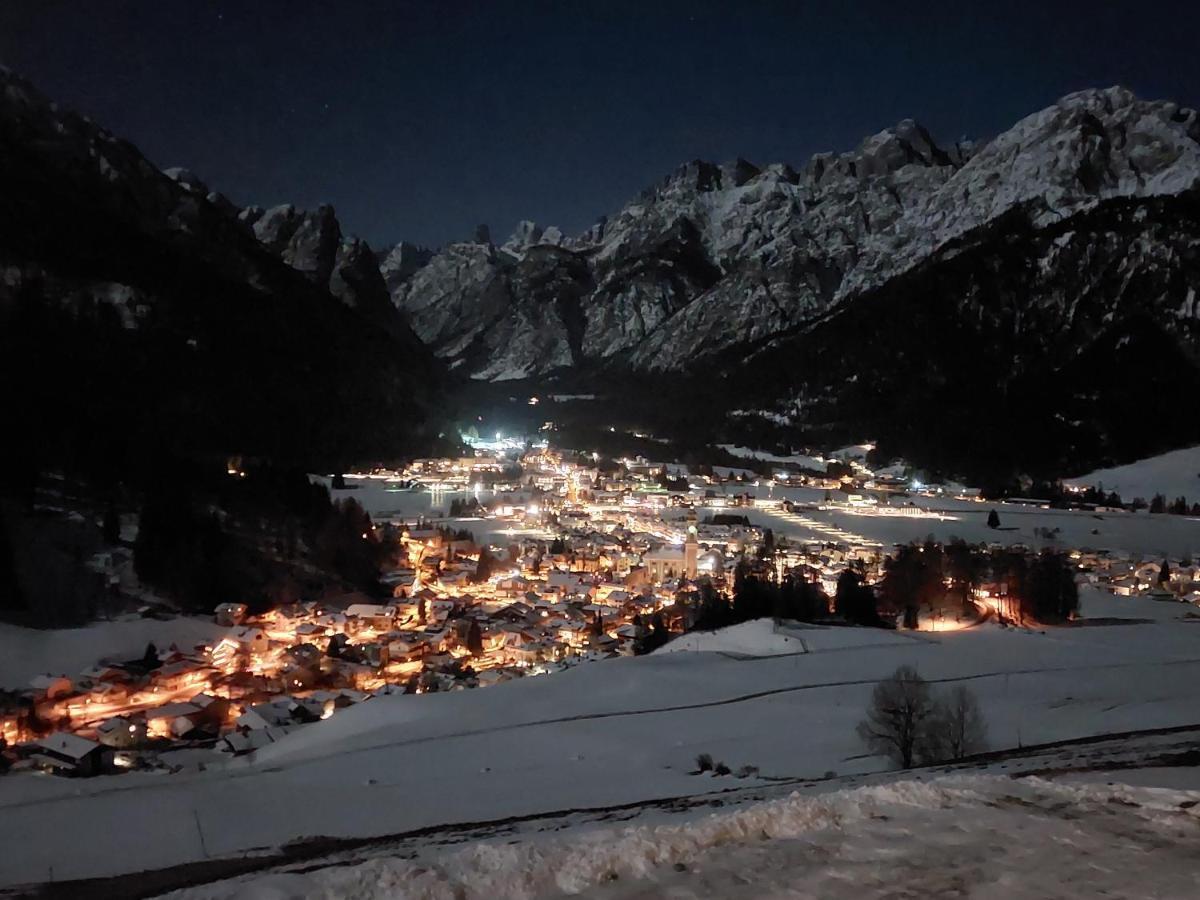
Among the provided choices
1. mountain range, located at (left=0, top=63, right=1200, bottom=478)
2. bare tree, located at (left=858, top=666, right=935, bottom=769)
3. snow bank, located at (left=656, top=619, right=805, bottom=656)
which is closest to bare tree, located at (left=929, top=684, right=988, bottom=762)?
bare tree, located at (left=858, top=666, right=935, bottom=769)

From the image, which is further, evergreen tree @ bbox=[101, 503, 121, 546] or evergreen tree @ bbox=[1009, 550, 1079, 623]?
evergreen tree @ bbox=[101, 503, 121, 546]

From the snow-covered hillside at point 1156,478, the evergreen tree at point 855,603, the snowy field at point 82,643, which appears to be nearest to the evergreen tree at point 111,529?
the snowy field at point 82,643

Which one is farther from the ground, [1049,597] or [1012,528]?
[1012,528]

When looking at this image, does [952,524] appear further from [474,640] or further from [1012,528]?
[474,640]

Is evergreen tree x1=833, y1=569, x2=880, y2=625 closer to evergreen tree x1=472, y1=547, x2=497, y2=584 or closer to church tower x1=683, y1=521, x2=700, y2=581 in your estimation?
church tower x1=683, y1=521, x2=700, y2=581

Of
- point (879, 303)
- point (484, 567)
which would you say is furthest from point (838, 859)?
point (879, 303)

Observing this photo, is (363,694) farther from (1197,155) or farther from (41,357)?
(1197,155)

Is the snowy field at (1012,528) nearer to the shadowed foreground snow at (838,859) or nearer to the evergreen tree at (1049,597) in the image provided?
the evergreen tree at (1049,597)
